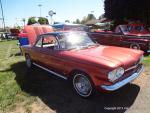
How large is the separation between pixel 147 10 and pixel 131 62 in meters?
15.6

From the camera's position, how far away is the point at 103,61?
4.26 meters

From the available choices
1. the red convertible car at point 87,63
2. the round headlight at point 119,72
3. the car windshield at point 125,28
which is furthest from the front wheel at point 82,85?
the car windshield at point 125,28

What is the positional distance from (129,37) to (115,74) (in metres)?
6.36

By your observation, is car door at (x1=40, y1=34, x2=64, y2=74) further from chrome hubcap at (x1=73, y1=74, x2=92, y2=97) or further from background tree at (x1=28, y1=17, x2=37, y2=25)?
background tree at (x1=28, y1=17, x2=37, y2=25)

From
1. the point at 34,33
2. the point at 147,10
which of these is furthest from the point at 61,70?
the point at 147,10

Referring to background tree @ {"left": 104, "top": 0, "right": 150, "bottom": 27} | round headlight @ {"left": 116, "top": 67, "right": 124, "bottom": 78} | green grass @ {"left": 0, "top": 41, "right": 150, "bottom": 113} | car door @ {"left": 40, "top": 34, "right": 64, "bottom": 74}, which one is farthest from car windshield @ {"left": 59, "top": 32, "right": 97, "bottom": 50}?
background tree @ {"left": 104, "top": 0, "right": 150, "bottom": 27}

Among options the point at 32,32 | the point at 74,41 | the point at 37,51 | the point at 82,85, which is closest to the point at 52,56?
the point at 74,41

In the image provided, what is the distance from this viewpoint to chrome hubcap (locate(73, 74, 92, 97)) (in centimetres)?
467

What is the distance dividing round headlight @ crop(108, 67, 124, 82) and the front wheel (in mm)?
583

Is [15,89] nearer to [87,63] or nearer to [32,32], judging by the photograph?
[87,63]

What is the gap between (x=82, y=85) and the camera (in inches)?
190

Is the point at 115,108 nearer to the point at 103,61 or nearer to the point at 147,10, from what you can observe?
the point at 103,61

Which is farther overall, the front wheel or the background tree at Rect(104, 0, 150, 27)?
the background tree at Rect(104, 0, 150, 27)

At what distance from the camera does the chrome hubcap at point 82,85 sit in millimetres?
4668
